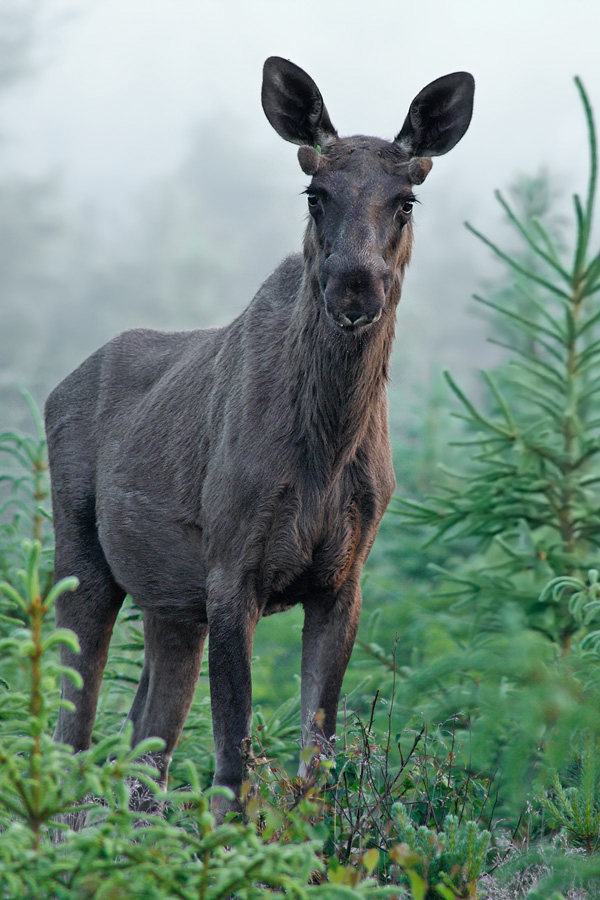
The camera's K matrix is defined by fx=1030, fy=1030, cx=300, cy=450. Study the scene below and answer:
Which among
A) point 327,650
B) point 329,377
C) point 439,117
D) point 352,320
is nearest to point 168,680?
point 327,650

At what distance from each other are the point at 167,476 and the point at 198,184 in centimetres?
9067

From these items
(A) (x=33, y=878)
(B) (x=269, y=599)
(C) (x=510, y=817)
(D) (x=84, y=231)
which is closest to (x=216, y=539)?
(B) (x=269, y=599)

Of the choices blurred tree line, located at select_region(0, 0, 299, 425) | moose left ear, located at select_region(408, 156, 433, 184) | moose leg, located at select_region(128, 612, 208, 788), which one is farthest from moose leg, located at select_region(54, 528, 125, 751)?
blurred tree line, located at select_region(0, 0, 299, 425)

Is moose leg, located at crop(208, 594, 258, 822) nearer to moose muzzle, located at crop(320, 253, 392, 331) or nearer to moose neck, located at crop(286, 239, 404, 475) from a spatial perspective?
moose neck, located at crop(286, 239, 404, 475)

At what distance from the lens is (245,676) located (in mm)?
4512

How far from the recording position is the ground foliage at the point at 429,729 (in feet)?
7.45

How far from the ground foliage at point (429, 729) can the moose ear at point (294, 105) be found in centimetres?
143

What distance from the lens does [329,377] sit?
4617 mm

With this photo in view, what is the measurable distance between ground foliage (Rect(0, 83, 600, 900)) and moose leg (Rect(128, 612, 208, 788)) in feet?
0.76

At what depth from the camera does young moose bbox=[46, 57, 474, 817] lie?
4.46m

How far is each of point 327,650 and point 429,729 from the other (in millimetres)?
888

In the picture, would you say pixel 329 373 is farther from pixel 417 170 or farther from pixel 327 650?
pixel 327 650

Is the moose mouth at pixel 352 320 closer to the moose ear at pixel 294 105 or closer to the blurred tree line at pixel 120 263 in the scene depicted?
the moose ear at pixel 294 105

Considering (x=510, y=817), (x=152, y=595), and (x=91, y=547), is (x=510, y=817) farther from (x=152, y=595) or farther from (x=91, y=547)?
(x=91, y=547)
